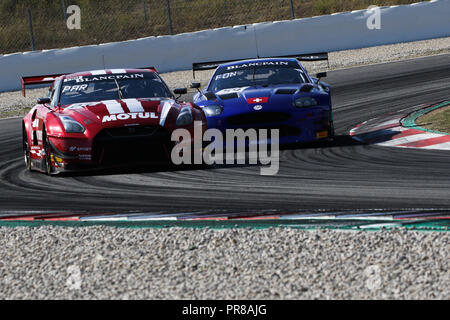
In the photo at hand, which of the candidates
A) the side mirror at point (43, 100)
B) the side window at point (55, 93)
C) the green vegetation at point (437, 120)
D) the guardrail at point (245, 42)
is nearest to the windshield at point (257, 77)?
the green vegetation at point (437, 120)

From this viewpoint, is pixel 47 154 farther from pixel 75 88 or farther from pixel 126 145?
pixel 75 88

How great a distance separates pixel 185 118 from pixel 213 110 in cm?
102

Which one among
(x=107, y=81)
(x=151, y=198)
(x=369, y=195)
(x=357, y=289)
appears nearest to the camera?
(x=357, y=289)

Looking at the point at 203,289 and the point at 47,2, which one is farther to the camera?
the point at 47,2

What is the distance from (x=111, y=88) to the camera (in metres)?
9.48

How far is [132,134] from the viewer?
8.51 metres

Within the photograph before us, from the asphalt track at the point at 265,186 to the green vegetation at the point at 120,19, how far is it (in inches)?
525

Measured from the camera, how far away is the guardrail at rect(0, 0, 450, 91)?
20438mm

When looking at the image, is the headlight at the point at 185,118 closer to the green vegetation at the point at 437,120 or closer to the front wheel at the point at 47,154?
the front wheel at the point at 47,154

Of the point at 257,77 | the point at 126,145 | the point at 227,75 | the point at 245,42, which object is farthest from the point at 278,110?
the point at 245,42

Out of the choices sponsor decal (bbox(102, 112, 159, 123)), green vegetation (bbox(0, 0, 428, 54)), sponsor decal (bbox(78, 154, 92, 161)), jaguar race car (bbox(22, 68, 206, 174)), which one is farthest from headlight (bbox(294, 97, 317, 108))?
green vegetation (bbox(0, 0, 428, 54))
